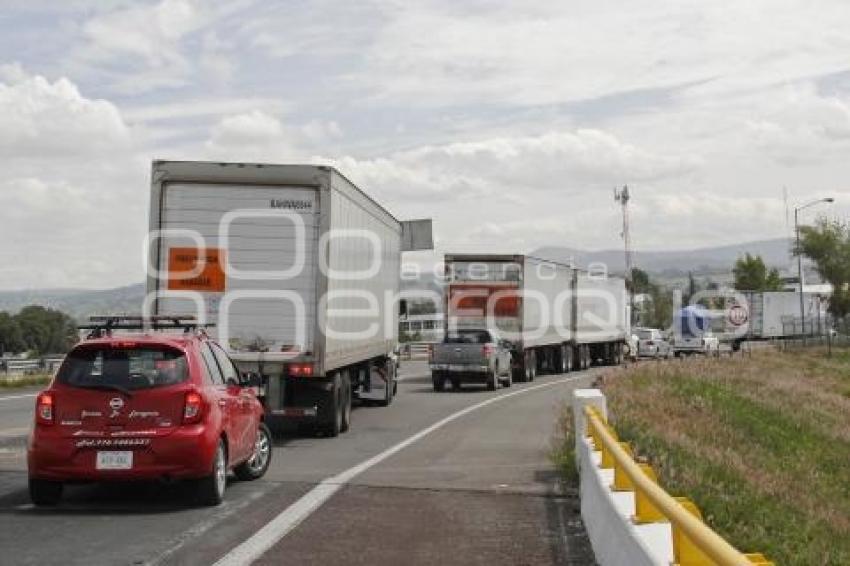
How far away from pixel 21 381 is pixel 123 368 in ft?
87.0

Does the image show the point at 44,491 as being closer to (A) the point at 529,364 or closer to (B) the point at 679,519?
(B) the point at 679,519

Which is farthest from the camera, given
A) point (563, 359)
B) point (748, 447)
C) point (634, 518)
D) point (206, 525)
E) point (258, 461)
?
point (563, 359)

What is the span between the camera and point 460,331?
109 feet

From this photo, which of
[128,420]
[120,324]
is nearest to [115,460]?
[128,420]

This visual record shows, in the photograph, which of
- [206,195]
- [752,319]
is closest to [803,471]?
[206,195]

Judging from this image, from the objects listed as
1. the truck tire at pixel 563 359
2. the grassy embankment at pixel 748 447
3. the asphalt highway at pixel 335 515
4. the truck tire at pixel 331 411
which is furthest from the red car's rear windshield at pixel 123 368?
the truck tire at pixel 563 359

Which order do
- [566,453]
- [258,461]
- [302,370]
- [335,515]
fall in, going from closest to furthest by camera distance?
[335,515], [258,461], [566,453], [302,370]

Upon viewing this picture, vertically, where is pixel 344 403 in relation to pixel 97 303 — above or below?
below

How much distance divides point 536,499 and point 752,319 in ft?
208

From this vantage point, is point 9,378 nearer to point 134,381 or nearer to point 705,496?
point 134,381

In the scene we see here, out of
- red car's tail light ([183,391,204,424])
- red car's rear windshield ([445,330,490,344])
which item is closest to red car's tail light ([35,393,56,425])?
red car's tail light ([183,391,204,424])

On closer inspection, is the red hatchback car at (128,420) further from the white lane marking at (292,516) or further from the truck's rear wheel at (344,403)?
the truck's rear wheel at (344,403)

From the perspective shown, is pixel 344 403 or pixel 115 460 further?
pixel 344 403

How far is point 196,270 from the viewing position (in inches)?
650
